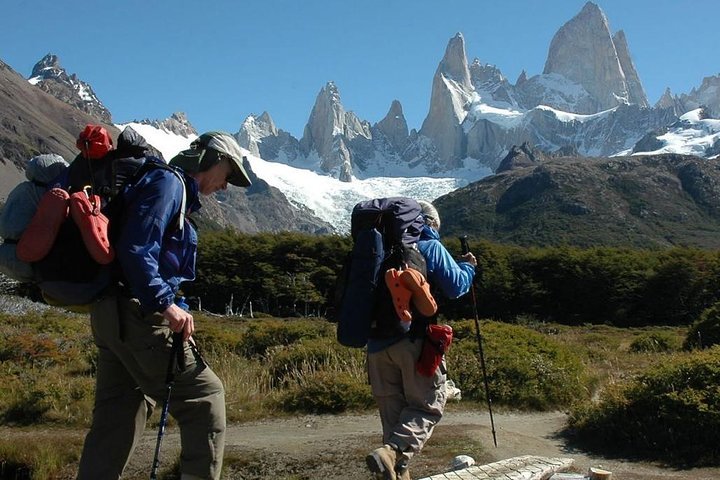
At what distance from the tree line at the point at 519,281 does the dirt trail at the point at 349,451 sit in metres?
34.4

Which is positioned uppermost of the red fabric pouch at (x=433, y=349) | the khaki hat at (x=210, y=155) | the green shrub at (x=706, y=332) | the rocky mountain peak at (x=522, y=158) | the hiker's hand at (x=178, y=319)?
the rocky mountain peak at (x=522, y=158)

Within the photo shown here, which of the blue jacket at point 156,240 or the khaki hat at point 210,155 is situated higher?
the khaki hat at point 210,155

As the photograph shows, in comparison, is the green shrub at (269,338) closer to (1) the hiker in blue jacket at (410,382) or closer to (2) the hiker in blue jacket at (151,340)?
(1) the hiker in blue jacket at (410,382)

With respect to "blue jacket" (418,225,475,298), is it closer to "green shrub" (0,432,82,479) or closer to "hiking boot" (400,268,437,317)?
"hiking boot" (400,268,437,317)

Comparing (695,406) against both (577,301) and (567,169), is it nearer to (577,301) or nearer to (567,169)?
(577,301)

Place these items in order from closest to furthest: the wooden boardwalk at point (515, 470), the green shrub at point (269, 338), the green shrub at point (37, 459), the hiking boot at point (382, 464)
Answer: the hiking boot at point (382, 464) < the wooden boardwalk at point (515, 470) < the green shrub at point (37, 459) < the green shrub at point (269, 338)

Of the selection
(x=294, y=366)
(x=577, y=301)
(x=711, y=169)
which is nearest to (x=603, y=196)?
(x=711, y=169)

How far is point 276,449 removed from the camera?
6.00 metres

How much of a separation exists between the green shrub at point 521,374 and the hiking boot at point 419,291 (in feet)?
15.7

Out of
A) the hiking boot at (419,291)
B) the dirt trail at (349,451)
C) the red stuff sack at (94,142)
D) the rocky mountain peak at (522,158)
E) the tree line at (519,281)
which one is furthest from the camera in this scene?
the rocky mountain peak at (522,158)

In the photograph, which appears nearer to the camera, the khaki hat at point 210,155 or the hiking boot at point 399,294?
the khaki hat at point 210,155

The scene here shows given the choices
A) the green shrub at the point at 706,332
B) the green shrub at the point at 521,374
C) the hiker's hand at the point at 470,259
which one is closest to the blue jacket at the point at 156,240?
the hiker's hand at the point at 470,259

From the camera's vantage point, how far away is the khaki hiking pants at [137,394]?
321 cm

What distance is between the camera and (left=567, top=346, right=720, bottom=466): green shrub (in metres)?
5.97
